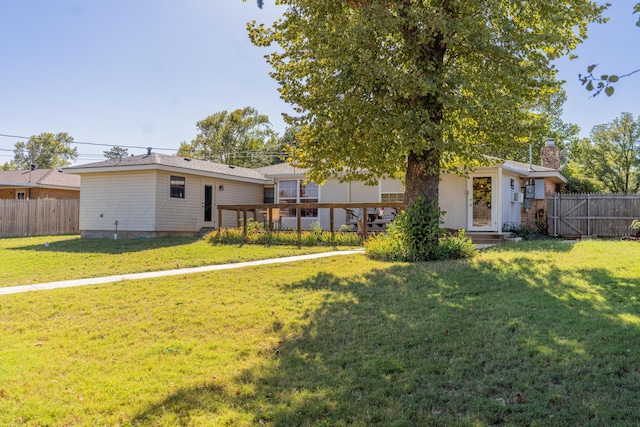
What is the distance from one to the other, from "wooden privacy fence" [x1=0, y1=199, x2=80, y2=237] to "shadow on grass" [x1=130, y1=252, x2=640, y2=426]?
1903 cm

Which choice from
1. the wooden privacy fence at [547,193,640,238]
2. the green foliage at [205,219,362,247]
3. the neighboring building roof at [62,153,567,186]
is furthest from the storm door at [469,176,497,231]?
the green foliage at [205,219,362,247]

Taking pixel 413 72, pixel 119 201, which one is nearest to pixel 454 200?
pixel 413 72

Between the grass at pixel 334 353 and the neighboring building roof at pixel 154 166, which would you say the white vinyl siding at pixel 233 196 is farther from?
the grass at pixel 334 353

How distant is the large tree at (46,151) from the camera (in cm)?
4922

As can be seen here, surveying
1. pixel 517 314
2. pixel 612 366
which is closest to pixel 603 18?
pixel 517 314

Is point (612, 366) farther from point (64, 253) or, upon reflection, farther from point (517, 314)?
point (64, 253)

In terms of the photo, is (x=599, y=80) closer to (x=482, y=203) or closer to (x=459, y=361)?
(x=459, y=361)

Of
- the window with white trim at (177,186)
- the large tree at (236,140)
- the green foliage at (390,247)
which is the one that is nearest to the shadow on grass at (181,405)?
the green foliage at (390,247)

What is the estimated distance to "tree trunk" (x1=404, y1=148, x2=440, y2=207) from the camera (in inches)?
390

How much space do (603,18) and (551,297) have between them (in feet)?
27.5

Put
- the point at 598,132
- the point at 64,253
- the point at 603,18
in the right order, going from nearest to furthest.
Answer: the point at 603,18 < the point at 64,253 < the point at 598,132

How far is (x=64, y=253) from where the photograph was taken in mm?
12422

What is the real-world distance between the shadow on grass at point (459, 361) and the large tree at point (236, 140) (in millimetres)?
34820

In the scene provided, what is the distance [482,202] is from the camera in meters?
20.1
